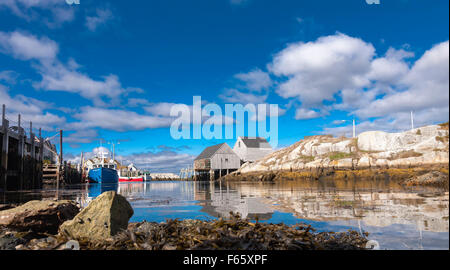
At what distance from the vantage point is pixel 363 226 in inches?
284

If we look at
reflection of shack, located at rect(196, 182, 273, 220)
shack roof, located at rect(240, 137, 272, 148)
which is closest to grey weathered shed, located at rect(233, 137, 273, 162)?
shack roof, located at rect(240, 137, 272, 148)

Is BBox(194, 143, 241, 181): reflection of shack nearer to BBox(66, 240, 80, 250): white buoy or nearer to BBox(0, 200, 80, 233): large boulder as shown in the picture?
BBox(0, 200, 80, 233): large boulder

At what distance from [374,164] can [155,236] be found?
45203 mm

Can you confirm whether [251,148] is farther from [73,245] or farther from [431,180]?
[73,245]

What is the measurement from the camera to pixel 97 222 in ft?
20.8

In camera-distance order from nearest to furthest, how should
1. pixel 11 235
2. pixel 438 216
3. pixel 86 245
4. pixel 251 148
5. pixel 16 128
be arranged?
pixel 86 245 → pixel 11 235 → pixel 438 216 → pixel 16 128 → pixel 251 148

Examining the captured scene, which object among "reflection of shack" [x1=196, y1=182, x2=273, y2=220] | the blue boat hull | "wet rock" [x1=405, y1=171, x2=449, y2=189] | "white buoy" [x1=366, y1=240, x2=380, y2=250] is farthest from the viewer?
→ the blue boat hull

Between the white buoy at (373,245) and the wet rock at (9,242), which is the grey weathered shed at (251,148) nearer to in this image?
the wet rock at (9,242)

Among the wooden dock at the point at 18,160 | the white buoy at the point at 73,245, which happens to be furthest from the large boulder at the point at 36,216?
the wooden dock at the point at 18,160

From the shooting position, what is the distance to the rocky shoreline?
16.2 ft

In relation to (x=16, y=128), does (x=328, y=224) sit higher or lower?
lower
